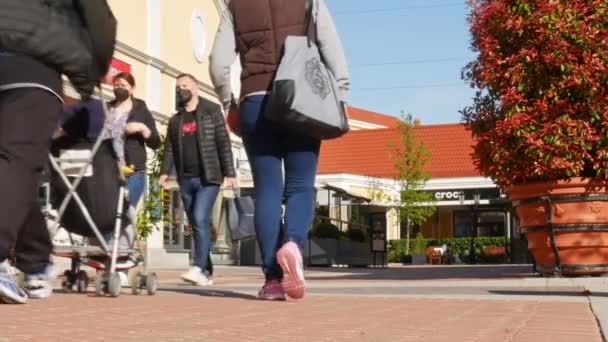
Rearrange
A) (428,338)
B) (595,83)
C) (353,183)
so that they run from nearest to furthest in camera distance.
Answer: (428,338) < (595,83) < (353,183)

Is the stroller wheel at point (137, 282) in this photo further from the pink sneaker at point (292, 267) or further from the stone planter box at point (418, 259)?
the stone planter box at point (418, 259)

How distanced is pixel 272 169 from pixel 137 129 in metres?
1.95

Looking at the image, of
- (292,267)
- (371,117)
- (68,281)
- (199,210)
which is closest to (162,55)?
(199,210)

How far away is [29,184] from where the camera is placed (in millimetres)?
4750

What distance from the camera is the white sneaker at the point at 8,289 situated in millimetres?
4730

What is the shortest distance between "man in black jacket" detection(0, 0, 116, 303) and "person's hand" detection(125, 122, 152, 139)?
2484mm

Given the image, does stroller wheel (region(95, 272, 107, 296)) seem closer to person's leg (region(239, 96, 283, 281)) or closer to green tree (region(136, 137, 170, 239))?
person's leg (region(239, 96, 283, 281))

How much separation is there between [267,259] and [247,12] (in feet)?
4.56

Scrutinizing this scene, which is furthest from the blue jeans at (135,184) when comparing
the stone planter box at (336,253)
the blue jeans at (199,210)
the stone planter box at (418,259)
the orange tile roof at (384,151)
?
the orange tile roof at (384,151)

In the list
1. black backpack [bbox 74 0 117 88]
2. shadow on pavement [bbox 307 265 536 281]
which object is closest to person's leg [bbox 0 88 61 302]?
black backpack [bbox 74 0 117 88]

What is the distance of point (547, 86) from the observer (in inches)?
373

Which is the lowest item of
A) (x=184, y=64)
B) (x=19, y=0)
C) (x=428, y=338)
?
(x=428, y=338)

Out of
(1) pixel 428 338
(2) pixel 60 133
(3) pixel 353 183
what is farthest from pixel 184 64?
(1) pixel 428 338

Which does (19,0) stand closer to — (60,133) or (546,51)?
(60,133)
